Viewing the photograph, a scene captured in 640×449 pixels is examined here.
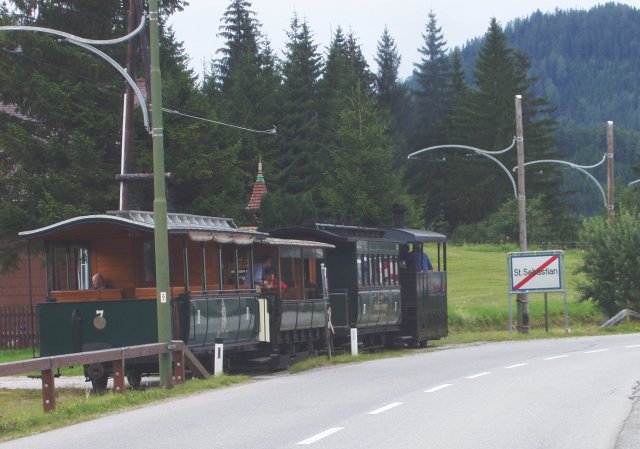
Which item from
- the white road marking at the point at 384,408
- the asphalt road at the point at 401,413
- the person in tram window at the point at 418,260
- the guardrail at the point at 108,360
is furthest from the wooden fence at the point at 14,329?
the white road marking at the point at 384,408

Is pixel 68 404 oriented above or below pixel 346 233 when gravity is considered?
below

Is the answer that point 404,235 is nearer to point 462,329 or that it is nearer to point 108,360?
point 462,329

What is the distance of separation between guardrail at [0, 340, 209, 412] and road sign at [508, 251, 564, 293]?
18.4m

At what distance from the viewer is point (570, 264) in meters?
65.8

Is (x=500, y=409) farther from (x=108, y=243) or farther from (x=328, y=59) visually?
(x=328, y=59)

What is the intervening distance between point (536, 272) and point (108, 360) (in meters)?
22.0

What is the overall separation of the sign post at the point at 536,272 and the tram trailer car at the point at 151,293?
1346cm

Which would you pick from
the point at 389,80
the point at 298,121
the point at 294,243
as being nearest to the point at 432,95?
the point at 389,80

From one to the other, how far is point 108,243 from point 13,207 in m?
12.8

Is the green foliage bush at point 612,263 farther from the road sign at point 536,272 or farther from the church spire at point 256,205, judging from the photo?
the church spire at point 256,205

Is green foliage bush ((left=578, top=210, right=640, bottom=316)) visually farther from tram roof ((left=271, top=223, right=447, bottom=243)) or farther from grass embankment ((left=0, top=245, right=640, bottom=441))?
tram roof ((left=271, top=223, right=447, bottom=243))

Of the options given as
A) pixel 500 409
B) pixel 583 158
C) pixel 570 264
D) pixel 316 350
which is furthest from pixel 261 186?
pixel 583 158

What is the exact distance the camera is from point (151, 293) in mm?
20719

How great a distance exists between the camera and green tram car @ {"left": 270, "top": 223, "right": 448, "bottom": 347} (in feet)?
93.6
